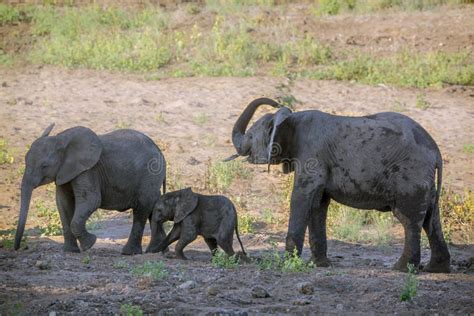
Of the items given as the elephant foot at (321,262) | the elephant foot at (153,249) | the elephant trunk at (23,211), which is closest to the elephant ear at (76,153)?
the elephant trunk at (23,211)

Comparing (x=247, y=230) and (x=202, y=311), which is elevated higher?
(x=202, y=311)

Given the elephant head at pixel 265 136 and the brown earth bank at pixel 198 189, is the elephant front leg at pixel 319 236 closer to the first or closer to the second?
the brown earth bank at pixel 198 189

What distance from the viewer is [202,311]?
7.87m

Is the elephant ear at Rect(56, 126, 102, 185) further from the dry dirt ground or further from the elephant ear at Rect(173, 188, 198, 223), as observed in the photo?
the elephant ear at Rect(173, 188, 198, 223)

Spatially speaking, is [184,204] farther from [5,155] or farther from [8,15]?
[8,15]

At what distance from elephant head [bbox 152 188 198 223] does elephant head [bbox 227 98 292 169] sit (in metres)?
0.90

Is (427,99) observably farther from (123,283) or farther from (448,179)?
(123,283)

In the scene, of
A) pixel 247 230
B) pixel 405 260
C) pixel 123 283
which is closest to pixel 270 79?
pixel 247 230

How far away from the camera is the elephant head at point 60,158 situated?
35.8 feet

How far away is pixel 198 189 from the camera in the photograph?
48.0 ft

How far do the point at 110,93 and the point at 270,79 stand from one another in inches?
112

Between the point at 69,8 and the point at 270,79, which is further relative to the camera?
the point at 69,8

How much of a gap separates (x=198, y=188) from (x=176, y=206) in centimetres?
340

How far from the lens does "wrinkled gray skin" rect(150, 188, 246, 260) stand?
1109 cm
